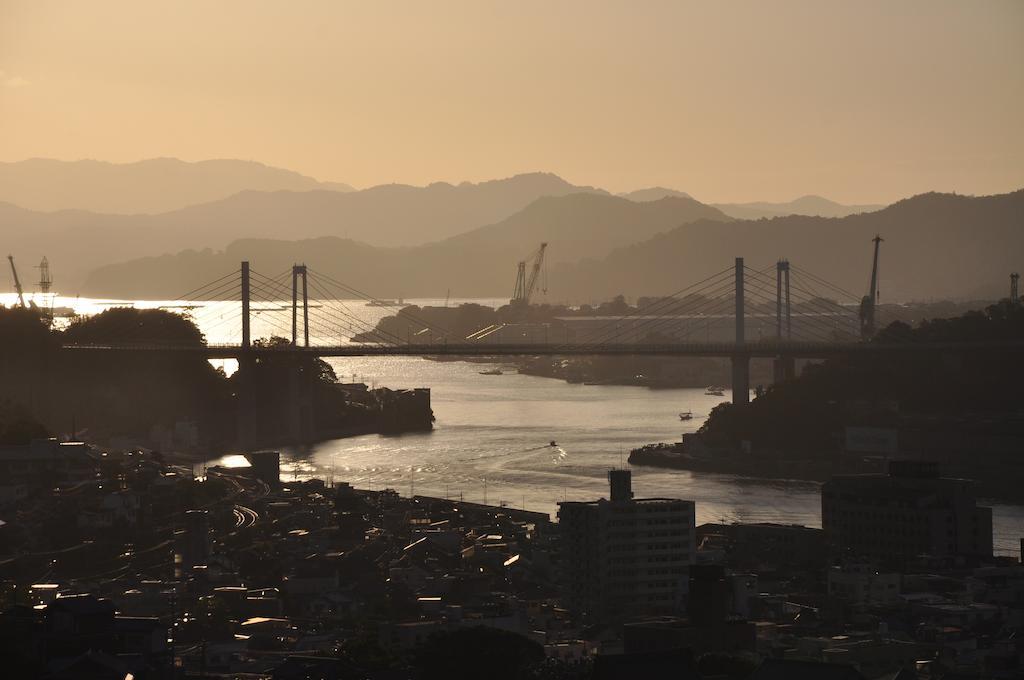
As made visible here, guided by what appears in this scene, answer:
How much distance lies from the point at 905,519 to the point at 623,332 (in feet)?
98.3

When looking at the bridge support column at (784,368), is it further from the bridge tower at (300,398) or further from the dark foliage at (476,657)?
the dark foliage at (476,657)

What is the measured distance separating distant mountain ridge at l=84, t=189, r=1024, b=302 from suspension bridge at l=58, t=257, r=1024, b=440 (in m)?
1.63

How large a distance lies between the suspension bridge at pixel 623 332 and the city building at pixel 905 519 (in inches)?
346

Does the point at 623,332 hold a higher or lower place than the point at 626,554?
higher

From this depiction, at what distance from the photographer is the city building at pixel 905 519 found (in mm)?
12992

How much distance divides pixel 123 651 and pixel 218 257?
2913 inches

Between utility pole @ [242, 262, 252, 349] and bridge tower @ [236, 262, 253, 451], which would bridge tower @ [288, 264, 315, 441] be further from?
utility pole @ [242, 262, 252, 349]

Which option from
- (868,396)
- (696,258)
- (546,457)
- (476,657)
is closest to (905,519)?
(476,657)

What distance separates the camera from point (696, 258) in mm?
75875

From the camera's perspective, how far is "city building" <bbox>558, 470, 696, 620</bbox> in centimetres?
1091

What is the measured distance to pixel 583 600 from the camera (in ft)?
35.6

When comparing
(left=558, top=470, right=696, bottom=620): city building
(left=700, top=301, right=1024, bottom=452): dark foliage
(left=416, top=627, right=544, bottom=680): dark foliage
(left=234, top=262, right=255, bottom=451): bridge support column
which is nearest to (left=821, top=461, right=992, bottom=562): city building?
(left=558, top=470, right=696, bottom=620): city building

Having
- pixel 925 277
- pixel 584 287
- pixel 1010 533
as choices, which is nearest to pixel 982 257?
pixel 925 277

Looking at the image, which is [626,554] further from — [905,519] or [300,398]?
[300,398]
